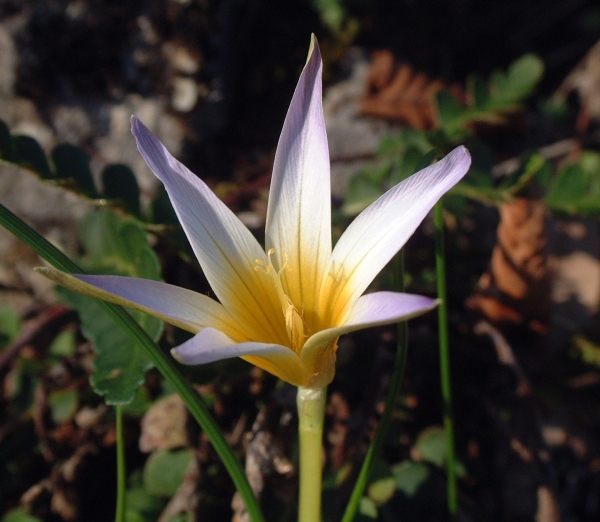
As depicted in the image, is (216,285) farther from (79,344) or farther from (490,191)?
(79,344)

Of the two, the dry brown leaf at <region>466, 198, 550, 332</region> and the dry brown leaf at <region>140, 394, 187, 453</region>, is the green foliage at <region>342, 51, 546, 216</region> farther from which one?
the dry brown leaf at <region>140, 394, 187, 453</region>

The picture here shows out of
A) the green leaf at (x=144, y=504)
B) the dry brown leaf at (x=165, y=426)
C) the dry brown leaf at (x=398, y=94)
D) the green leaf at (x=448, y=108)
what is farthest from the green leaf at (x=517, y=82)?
the green leaf at (x=144, y=504)

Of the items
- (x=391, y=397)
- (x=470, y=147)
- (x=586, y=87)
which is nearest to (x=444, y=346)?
(x=391, y=397)

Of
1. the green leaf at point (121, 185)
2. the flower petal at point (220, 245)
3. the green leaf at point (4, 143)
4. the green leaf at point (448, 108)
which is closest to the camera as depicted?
the flower petal at point (220, 245)

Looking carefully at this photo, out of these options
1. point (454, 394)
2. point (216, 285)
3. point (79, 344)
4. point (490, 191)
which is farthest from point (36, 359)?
point (490, 191)

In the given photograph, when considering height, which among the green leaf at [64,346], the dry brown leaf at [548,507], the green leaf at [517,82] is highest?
the green leaf at [517,82]

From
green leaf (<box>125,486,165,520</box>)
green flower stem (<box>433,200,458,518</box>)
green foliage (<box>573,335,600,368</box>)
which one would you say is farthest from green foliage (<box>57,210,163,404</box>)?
green foliage (<box>573,335,600,368</box>)

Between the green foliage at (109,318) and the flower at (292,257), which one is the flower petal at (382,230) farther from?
the green foliage at (109,318)
